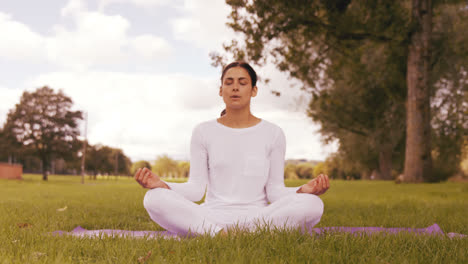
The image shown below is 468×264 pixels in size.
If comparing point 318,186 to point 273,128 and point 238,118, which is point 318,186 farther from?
point 238,118

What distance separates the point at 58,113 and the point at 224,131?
48.8m

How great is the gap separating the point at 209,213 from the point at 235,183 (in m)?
0.40

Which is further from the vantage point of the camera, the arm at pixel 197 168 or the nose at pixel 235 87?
the arm at pixel 197 168

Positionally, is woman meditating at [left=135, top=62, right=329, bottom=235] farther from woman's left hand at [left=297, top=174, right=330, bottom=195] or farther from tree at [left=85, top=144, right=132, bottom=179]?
tree at [left=85, top=144, right=132, bottom=179]

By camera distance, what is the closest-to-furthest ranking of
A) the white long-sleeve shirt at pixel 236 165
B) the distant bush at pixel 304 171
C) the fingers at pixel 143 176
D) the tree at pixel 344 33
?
1. the fingers at pixel 143 176
2. the white long-sleeve shirt at pixel 236 165
3. the tree at pixel 344 33
4. the distant bush at pixel 304 171

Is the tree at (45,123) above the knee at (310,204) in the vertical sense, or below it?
above

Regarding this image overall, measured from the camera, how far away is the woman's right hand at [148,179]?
10.8 feet

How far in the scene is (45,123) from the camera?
45.7 meters

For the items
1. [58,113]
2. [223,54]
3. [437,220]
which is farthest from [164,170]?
[437,220]

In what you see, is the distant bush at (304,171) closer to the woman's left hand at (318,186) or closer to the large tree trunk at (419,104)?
the large tree trunk at (419,104)

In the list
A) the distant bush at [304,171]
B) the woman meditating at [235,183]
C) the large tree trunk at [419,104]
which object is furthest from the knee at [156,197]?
the distant bush at [304,171]

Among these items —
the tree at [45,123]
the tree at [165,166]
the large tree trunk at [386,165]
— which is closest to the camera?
the large tree trunk at [386,165]

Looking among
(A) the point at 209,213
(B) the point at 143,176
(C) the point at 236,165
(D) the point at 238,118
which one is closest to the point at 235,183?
(C) the point at 236,165

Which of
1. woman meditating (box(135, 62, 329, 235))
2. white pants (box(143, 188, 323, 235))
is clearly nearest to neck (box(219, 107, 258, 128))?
woman meditating (box(135, 62, 329, 235))
